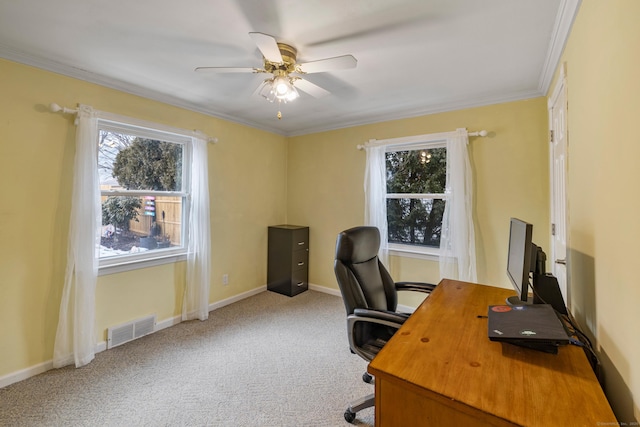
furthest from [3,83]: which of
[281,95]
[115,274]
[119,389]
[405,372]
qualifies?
[405,372]

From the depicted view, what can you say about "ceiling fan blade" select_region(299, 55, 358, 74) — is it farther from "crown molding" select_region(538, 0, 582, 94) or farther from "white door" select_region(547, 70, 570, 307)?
"white door" select_region(547, 70, 570, 307)

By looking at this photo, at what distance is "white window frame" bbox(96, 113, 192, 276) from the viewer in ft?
8.20

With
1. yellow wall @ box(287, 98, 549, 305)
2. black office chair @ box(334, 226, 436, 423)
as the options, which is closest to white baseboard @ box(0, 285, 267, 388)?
yellow wall @ box(287, 98, 549, 305)

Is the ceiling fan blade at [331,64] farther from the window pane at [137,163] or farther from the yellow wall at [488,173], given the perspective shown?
the window pane at [137,163]

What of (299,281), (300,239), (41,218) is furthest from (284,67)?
(299,281)

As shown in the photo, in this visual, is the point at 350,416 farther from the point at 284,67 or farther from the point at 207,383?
the point at 284,67

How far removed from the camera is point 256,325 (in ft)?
9.82

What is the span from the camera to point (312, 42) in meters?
1.85

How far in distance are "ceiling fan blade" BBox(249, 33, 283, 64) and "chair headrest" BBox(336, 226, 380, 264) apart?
1176 mm

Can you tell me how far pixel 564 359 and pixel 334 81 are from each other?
7.70ft

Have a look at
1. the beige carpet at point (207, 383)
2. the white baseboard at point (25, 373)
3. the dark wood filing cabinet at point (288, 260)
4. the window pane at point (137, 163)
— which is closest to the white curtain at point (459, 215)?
the beige carpet at point (207, 383)

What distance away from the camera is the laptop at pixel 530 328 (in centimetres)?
99

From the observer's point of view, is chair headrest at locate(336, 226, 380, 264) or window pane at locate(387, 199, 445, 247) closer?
chair headrest at locate(336, 226, 380, 264)

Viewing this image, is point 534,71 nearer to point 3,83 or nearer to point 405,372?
point 405,372
